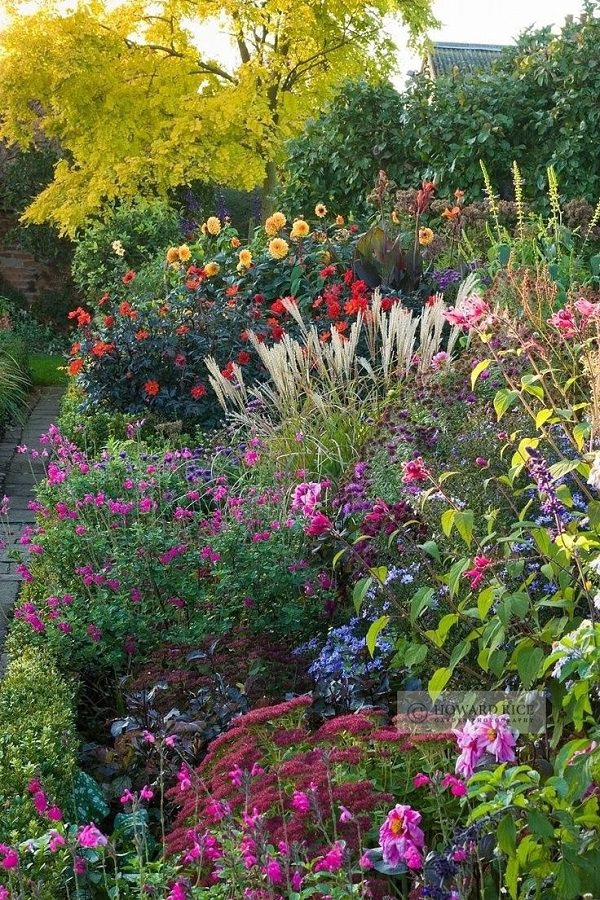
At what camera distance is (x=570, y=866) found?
1835 mm

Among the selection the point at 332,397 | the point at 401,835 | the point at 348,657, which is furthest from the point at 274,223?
A: the point at 401,835

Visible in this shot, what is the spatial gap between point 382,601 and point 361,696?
0.99ft

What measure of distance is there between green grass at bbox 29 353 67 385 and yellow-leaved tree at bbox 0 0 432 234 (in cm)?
185

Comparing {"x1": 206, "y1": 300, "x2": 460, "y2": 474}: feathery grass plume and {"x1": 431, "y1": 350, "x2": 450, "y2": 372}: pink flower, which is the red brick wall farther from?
{"x1": 431, "y1": 350, "x2": 450, "y2": 372}: pink flower

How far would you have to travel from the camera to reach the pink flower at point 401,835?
176cm

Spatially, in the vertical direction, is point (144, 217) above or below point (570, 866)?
above

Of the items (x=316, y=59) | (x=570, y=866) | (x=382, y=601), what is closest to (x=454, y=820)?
(x=570, y=866)

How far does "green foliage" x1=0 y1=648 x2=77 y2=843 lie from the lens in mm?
2438

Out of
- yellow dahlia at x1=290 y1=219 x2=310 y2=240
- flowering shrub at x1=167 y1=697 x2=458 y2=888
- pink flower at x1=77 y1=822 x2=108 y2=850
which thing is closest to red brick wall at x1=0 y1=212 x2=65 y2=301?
yellow dahlia at x1=290 y1=219 x2=310 y2=240

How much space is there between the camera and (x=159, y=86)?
14000mm

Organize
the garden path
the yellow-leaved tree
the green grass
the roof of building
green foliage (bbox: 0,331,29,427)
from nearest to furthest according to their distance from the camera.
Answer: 1. the garden path
2. green foliage (bbox: 0,331,29,427)
3. the green grass
4. the yellow-leaved tree
5. the roof of building

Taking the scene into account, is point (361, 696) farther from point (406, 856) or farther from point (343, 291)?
point (343, 291)

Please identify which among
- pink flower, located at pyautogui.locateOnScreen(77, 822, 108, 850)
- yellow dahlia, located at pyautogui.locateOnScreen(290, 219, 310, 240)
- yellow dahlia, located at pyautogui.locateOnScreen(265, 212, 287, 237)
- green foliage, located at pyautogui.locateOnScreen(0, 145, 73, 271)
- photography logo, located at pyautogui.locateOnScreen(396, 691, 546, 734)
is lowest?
photography logo, located at pyautogui.locateOnScreen(396, 691, 546, 734)

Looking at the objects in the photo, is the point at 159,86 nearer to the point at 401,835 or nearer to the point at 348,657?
the point at 348,657
